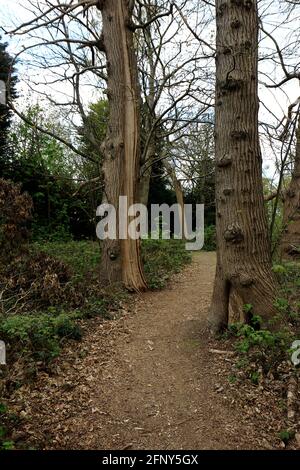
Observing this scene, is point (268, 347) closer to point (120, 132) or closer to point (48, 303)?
point (48, 303)

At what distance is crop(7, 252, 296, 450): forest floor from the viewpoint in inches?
103

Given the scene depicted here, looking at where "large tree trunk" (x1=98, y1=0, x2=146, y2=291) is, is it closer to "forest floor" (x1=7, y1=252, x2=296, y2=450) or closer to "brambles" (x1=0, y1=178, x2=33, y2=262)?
"brambles" (x1=0, y1=178, x2=33, y2=262)

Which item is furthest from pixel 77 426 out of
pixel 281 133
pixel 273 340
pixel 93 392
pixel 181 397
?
pixel 281 133

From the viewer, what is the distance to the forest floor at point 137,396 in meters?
2.62

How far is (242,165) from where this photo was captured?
4055 mm

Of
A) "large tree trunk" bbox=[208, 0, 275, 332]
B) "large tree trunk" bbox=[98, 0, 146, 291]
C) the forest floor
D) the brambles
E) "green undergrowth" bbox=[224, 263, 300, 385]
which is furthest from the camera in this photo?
"large tree trunk" bbox=[98, 0, 146, 291]

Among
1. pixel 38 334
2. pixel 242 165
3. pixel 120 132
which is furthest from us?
pixel 120 132

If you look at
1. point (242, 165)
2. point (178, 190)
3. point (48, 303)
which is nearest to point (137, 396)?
point (48, 303)

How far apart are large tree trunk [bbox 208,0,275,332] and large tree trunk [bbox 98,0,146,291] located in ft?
9.15

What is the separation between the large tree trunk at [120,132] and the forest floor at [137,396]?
5.95ft

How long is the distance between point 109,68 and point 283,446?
20.8 ft

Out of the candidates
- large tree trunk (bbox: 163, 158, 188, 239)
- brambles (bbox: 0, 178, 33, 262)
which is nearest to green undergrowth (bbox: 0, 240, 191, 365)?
brambles (bbox: 0, 178, 33, 262)

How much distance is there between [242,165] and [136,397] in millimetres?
2606

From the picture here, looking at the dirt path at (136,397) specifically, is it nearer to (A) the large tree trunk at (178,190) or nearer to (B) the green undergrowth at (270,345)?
(B) the green undergrowth at (270,345)
